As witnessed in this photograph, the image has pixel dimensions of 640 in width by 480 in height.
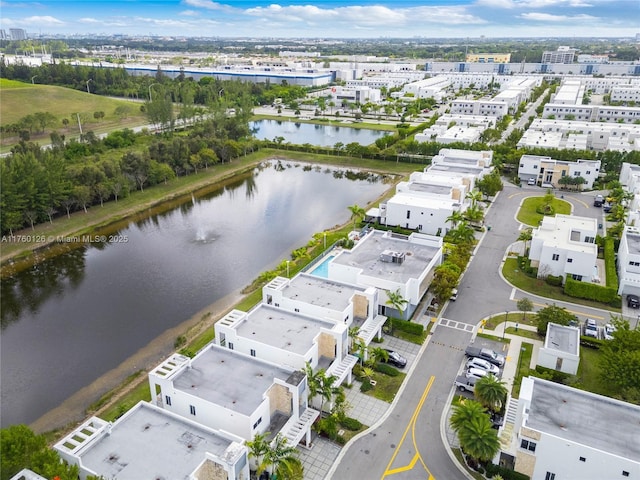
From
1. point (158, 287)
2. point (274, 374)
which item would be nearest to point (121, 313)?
point (158, 287)

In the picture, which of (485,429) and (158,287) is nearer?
(485,429)

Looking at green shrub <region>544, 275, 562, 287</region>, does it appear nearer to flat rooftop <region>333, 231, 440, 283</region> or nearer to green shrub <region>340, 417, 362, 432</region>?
flat rooftop <region>333, 231, 440, 283</region>

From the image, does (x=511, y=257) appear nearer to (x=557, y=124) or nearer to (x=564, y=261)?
(x=564, y=261)

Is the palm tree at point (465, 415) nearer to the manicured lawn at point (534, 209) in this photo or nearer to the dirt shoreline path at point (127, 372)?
the dirt shoreline path at point (127, 372)

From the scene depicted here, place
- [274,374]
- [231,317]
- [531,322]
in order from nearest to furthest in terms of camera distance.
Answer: [274,374], [231,317], [531,322]

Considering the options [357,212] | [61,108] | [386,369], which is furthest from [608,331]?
[61,108]

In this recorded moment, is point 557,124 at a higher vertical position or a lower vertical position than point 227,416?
higher

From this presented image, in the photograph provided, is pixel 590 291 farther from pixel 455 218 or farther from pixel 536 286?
pixel 455 218

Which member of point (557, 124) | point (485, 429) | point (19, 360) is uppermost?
point (557, 124)

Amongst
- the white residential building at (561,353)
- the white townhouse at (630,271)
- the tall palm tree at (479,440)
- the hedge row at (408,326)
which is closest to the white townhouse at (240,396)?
the tall palm tree at (479,440)
